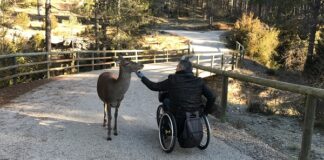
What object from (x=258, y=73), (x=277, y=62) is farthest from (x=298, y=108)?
(x=277, y=62)

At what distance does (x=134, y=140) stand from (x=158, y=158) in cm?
102

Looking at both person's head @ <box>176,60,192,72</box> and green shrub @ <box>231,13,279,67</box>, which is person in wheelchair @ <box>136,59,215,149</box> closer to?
person's head @ <box>176,60,192,72</box>

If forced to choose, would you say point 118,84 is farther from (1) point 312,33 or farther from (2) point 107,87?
(1) point 312,33

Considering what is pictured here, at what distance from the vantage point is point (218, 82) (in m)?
19.2

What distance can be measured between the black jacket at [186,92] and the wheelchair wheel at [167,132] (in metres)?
0.21

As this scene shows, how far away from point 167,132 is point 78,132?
1850 mm

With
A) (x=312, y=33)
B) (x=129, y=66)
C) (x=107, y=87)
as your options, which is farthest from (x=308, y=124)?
(x=312, y=33)

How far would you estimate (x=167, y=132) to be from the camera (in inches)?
266

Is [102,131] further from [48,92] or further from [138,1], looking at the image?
[138,1]

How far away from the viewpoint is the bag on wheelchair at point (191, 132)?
634 centimetres

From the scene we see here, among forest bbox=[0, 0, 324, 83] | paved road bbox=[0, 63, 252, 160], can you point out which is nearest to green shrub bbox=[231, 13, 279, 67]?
forest bbox=[0, 0, 324, 83]

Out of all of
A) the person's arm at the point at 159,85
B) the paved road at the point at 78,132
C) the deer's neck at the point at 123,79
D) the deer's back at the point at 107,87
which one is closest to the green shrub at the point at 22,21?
the paved road at the point at 78,132

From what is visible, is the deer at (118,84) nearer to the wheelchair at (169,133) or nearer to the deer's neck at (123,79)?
the deer's neck at (123,79)

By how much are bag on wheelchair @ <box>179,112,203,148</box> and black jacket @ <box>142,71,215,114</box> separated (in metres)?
0.19
